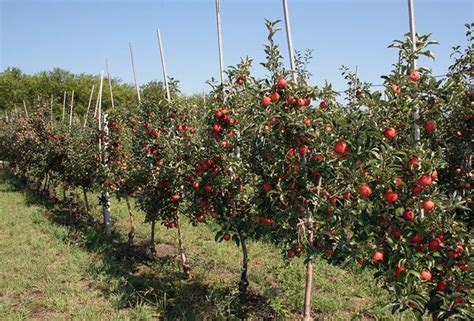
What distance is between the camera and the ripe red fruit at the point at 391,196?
2.49 m

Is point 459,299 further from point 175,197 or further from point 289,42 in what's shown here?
point 175,197

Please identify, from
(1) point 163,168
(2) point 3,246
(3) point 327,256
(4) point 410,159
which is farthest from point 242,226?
(2) point 3,246

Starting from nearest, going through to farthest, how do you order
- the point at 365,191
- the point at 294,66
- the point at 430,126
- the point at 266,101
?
the point at 365,191 < the point at 430,126 < the point at 266,101 < the point at 294,66

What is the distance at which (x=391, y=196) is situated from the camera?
8.19 ft

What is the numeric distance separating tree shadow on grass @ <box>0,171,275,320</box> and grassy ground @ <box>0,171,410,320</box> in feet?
0.04

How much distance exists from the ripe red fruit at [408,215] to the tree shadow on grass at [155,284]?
234 cm

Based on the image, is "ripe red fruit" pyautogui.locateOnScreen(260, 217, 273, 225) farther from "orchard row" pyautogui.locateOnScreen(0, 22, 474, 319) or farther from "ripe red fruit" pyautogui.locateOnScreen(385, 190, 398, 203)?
"ripe red fruit" pyautogui.locateOnScreen(385, 190, 398, 203)

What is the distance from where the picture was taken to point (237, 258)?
262 inches

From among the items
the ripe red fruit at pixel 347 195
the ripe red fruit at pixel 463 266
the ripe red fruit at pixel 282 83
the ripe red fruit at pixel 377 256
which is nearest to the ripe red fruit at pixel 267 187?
the ripe red fruit at pixel 347 195

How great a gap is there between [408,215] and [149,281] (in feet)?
13.2

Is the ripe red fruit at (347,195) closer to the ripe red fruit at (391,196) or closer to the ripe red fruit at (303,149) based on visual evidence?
the ripe red fruit at (303,149)

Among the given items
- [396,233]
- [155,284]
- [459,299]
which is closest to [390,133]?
[396,233]

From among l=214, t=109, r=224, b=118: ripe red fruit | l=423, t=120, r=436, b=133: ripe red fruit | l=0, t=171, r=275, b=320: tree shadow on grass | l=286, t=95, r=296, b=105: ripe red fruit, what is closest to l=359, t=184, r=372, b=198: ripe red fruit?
l=423, t=120, r=436, b=133: ripe red fruit

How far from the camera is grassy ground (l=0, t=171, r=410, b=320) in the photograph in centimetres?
462
